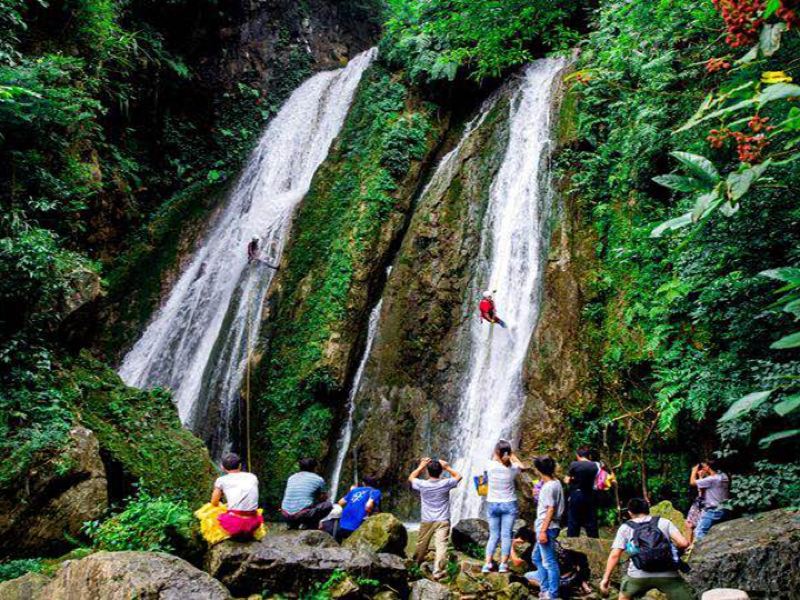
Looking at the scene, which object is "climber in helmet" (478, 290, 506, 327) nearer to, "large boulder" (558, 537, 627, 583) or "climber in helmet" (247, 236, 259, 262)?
"large boulder" (558, 537, 627, 583)

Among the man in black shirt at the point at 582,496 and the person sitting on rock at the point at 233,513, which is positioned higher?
the person sitting on rock at the point at 233,513

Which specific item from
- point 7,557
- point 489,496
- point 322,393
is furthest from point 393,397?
point 7,557

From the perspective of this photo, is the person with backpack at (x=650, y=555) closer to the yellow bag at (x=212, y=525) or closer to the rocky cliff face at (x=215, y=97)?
the yellow bag at (x=212, y=525)

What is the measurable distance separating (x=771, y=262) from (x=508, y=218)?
7.25 meters

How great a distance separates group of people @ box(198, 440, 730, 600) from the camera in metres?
4.35

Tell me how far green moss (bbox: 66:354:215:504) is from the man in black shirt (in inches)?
217

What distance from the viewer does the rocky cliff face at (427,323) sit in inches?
447

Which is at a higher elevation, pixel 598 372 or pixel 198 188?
pixel 198 188

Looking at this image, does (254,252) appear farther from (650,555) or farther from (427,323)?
(650,555)

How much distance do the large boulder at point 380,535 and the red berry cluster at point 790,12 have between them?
6163mm

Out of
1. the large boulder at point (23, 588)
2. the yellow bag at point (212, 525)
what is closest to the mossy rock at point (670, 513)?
the yellow bag at point (212, 525)

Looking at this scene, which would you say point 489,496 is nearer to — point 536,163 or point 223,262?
point 536,163

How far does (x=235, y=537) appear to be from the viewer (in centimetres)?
556

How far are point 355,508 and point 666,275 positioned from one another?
6051 millimetres
